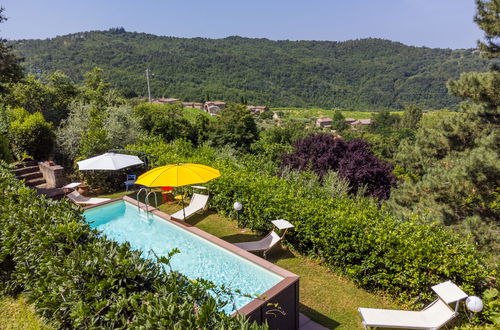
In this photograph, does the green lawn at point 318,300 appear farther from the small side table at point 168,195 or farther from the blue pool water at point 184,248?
the small side table at point 168,195

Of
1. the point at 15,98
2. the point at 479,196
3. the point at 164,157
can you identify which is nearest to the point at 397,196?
the point at 479,196

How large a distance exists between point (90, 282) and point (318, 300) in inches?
144

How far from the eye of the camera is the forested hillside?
8562 cm

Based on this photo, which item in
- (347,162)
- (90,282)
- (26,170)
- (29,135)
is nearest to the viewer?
(90,282)

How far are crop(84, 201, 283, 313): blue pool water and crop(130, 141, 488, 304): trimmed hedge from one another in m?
1.49

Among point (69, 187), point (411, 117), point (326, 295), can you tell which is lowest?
point (411, 117)

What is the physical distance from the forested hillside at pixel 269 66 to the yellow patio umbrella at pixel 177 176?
67709 mm

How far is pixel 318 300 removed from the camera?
17.3ft

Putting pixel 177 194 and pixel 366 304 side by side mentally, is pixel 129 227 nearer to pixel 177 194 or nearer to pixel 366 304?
pixel 177 194

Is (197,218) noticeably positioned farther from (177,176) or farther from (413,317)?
(413,317)

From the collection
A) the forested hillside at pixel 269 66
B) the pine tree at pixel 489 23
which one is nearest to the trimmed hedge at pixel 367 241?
the pine tree at pixel 489 23

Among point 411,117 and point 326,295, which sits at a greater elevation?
point 326,295

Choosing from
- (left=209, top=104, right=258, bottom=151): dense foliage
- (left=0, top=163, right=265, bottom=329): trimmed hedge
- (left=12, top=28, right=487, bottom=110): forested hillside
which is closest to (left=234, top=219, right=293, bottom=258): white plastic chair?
(left=0, top=163, right=265, bottom=329): trimmed hedge

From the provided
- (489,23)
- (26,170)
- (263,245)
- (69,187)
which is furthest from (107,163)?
(489,23)
